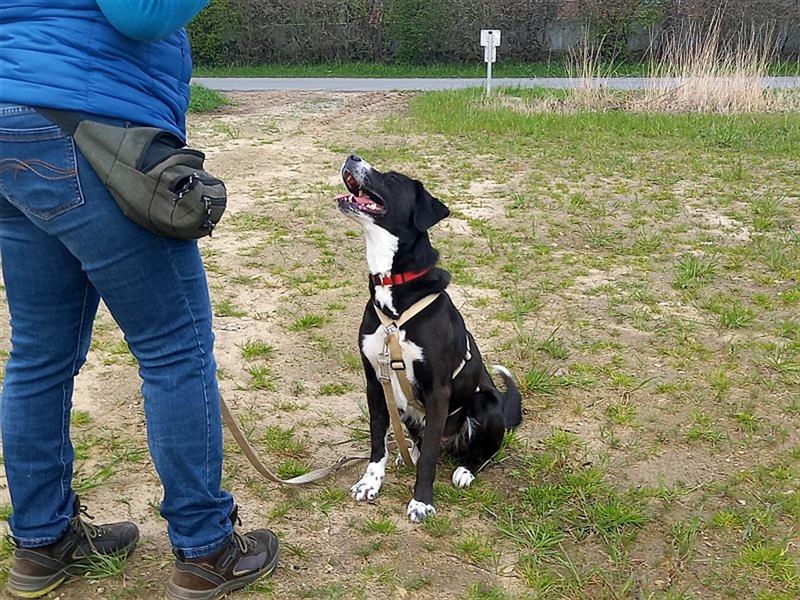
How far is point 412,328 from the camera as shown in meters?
2.81

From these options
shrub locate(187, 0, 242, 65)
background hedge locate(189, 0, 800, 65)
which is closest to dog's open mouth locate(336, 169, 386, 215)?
background hedge locate(189, 0, 800, 65)

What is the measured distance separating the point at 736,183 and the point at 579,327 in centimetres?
373

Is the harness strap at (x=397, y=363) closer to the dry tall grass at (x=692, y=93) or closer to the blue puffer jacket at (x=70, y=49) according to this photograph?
the blue puffer jacket at (x=70, y=49)

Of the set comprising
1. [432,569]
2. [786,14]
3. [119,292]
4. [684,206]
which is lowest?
[432,569]

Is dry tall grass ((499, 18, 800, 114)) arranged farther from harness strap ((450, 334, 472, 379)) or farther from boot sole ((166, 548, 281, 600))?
boot sole ((166, 548, 281, 600))

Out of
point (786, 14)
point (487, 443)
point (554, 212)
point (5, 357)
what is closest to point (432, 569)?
point (487, 443)

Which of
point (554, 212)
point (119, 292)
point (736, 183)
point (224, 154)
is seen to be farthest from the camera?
point (224, 154)

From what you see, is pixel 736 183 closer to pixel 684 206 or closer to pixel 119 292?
pixel 684 206

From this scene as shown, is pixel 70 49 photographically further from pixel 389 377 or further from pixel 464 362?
pixel 464 362

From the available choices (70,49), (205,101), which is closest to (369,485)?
(70,49)

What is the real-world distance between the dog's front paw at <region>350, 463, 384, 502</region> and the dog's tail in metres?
0.64

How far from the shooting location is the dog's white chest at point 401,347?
2.81 metres

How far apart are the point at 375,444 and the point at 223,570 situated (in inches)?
34.8

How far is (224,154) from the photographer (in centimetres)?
845
